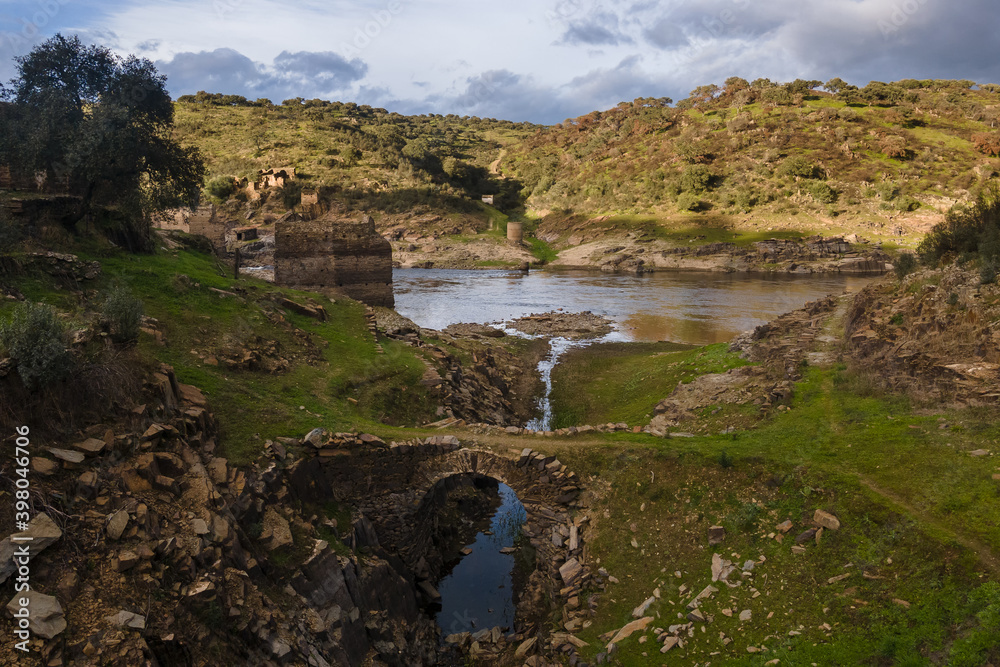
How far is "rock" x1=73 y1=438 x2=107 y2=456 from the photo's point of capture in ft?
25.7

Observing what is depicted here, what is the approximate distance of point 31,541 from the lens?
20.9 ft

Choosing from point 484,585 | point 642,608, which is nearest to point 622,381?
point 484,585

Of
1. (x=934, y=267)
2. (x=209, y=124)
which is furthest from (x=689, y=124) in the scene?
(x=934, y=267)

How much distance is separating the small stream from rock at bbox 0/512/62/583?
25.3ft

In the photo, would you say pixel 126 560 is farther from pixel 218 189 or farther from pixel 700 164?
pixel 700 164

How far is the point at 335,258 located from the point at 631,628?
68.7 ft

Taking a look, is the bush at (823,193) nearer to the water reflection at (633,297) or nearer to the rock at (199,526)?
the water reflection at (633,297)

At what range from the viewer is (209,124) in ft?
355

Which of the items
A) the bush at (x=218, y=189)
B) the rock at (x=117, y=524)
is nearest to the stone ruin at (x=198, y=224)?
the rock at (x=117, y=524)

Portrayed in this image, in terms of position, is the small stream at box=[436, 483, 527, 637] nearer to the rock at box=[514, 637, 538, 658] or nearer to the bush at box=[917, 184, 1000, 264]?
the rock at box=[514, 637, 538, 658]

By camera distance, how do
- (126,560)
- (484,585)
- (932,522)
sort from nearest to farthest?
(126,560) → (932,522) → (484,585)

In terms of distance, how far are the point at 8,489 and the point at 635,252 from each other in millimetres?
72443

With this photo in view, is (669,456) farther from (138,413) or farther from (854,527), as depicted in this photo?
(138,413)

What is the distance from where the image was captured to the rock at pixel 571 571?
10.6m
